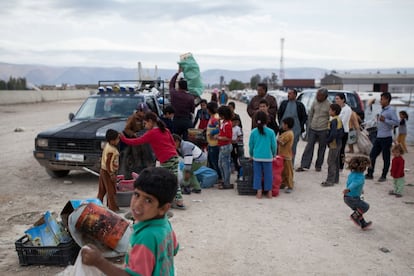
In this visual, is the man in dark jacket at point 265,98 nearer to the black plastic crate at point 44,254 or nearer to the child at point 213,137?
the child at point 213,137

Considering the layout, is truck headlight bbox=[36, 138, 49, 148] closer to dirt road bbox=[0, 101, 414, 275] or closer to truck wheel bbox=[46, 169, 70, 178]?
truck wheel bbox=[46, 169, 70, 178]

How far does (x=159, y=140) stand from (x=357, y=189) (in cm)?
296

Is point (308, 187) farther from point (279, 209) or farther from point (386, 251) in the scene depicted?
point (386, 251)

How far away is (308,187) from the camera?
8516 mm

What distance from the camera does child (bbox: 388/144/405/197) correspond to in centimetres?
765

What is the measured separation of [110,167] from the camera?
20.8 ft

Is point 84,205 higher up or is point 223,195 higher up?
point 84,205

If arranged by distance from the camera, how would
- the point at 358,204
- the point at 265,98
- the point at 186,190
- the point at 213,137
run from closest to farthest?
1. the point at 358,204
2. the point at 186,190
3. the point at 213,137
4. the point at 265,98

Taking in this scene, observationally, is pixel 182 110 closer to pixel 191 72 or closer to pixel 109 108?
pixel 191 72

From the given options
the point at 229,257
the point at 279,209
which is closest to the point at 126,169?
the point at 279,209

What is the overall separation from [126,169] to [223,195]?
1848 millimetres

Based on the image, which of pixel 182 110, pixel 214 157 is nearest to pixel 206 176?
pixel 214 157

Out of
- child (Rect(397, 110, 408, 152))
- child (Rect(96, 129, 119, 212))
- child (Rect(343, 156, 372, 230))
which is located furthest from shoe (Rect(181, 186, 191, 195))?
child (Rect(397, 110, 408, 152))

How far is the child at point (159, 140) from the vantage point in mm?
6316
